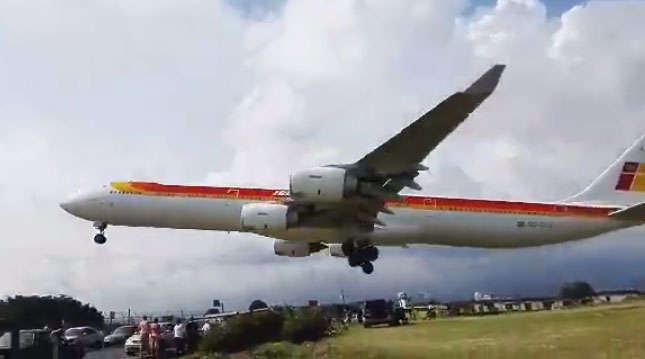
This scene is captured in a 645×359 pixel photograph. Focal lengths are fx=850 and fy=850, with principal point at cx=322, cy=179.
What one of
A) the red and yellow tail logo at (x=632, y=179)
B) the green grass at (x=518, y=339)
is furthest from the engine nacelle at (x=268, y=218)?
the red and yellow tail logo at (x=632, y=179)

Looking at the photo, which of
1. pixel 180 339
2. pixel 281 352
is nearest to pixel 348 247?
pixel 180 339

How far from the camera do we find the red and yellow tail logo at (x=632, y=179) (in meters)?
43.1

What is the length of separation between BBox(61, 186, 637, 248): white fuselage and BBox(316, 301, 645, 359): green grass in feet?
40.1

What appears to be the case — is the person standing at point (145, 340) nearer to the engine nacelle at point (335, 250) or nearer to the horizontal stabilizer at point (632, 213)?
the engine nacelle at point (335, 250)

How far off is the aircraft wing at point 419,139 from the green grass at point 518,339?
787 cm

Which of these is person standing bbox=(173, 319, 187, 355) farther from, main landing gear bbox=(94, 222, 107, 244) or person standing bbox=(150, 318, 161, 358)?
main landing gear bbox=(94, 222, 107, 244)

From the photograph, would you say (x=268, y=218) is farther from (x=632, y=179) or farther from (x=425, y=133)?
(x=632, y=179)

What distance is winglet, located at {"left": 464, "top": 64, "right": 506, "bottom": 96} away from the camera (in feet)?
91.2

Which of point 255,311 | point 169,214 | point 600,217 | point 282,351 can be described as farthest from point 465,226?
point 282,351

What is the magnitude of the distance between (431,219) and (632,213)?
31.1ft

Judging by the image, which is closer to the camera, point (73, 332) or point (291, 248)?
point (291, 248)

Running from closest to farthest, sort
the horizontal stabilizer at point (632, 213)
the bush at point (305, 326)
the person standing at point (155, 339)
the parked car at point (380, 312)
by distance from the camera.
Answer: the person standing at point (155, 339)
the bush at point (305, 326)
the parked car at point (380, 312)
the horizontal stabilizer at point (632, 213)

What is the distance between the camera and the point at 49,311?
83.1 metres

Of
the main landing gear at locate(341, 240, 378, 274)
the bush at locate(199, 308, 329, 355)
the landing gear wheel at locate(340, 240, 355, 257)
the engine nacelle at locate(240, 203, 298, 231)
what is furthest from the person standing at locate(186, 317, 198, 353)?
the main landing gear at locate(341, 240, 378, 274)
